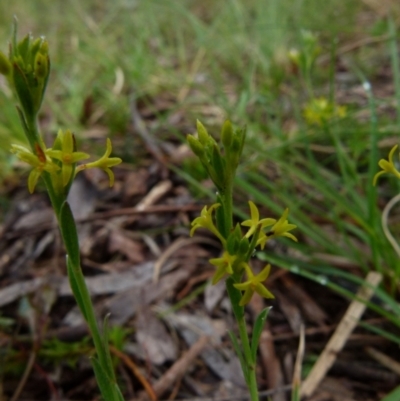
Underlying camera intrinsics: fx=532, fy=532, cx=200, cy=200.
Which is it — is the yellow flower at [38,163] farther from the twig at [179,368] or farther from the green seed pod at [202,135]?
the twig at [179,368]

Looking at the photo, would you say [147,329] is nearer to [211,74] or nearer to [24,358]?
[24,358]

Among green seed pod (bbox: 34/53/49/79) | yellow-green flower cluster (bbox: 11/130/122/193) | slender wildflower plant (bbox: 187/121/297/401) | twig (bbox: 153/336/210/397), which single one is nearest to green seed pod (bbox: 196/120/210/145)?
slender wildflower plant (bbox: 187/121/297/401)

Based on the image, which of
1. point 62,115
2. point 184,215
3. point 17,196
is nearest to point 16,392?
point 184,215

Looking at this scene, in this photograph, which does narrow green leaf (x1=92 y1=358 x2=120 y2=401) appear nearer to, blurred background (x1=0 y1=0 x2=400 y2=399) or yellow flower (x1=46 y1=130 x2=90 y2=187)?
yellow flower (x1=46 y1=130 x2=90 y2=187)

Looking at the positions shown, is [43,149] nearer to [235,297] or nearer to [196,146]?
[196,146]

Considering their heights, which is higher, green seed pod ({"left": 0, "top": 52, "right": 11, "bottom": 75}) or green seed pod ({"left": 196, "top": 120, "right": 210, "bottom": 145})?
green seed pod ({"left": 0, "top": 52, "right": 11, "bottom": 75})

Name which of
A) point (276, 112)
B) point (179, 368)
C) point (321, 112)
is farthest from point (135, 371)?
point (276, 112)

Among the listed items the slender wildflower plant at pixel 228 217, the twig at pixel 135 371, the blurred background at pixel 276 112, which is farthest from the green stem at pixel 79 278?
the blurred background at pixel 276 112

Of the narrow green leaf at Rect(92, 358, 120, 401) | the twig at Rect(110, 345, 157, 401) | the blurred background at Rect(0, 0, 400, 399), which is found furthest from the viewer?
the blurred background at Rect(0, 0, 400, 399)
